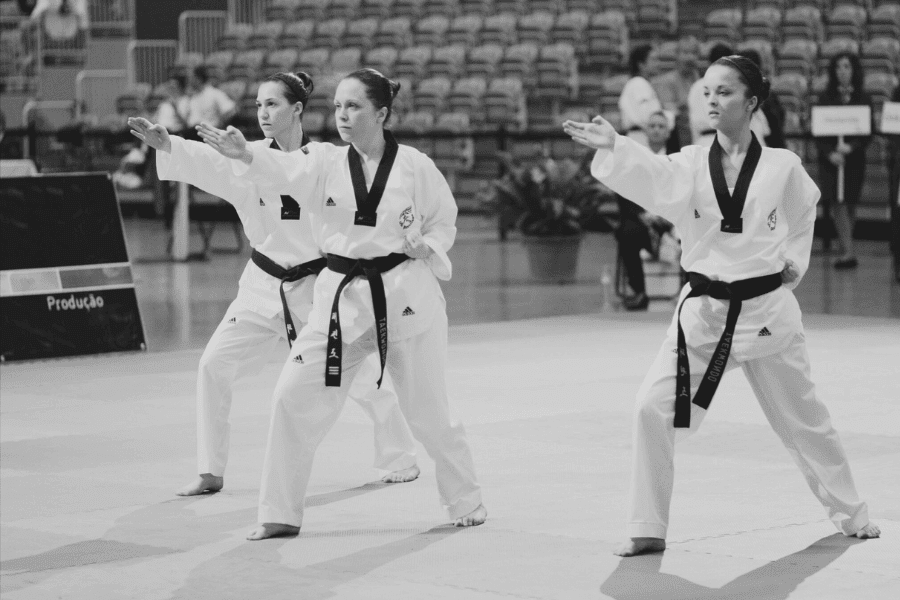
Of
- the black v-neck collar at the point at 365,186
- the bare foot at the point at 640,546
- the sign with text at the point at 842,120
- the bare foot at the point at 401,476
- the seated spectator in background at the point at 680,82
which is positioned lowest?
the bare foot at the point at 401,476

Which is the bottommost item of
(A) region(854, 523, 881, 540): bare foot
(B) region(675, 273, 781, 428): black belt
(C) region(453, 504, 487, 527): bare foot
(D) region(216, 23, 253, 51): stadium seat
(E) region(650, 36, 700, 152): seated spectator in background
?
(C) region(453, 504, 487, 527): bare foot

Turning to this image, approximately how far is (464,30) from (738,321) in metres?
19.8

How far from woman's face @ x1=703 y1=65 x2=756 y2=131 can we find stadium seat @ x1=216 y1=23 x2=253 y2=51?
22532mm

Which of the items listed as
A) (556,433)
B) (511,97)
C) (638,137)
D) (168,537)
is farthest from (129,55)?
(168,537)

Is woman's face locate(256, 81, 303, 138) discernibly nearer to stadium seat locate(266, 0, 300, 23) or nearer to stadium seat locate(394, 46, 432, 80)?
stadium seat locate(394, 46, 432, 80)

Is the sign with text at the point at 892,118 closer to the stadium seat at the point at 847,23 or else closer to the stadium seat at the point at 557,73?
the stadium seat at the point at 847,23

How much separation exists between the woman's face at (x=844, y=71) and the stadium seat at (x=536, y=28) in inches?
315

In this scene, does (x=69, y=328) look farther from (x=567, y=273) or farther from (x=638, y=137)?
(x=567, y=273)

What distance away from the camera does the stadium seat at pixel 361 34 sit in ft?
83.7

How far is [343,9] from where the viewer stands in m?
27.2

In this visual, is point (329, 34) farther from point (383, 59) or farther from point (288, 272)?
point (288, 272)

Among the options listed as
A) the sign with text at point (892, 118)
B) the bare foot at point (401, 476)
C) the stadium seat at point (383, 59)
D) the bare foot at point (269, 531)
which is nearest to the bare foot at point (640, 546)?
the bare foot at point (269, 531)

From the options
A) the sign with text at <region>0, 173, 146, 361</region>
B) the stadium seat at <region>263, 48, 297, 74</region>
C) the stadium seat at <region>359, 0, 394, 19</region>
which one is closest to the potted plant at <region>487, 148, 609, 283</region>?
the sign with text at <region>0, 173, 146, 361</region>

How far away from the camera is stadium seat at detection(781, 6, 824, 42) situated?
21.2 metres
